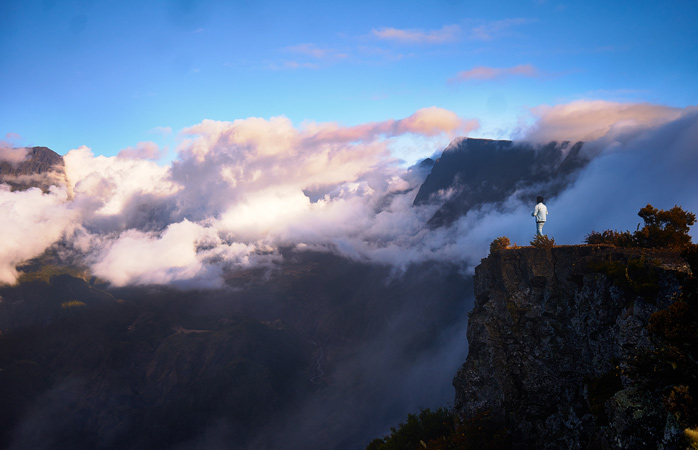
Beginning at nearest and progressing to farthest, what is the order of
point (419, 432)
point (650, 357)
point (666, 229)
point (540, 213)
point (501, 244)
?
point (650, 357)
point (666, 229)
point (540, 213)
point (501, 244)
point (419, 432)

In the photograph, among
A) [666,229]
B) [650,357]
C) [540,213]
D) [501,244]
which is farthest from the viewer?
[501,244]

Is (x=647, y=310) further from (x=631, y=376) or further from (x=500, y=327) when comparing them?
(x=500, y=327)

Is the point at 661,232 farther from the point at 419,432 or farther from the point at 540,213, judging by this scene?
the point at 419,432

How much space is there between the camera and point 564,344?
38344 millimetres

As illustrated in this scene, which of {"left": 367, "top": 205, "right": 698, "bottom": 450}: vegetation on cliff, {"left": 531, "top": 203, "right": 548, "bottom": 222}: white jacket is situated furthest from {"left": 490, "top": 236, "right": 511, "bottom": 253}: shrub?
{"left": 531, "top": 203, "right": 548, "bottom": 222}: white jacket

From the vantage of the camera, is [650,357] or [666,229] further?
[666,229]

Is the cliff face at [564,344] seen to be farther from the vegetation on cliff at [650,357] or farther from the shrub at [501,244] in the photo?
the shrub at [501,244]

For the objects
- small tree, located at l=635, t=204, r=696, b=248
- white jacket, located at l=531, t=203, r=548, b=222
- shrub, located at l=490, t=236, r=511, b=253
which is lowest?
small tree, located at l=635, t=204, r=696, b=248

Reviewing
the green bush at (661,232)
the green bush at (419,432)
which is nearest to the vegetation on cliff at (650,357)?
the green bush at (661,232)

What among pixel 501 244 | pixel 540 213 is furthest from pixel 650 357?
pixel 501 244

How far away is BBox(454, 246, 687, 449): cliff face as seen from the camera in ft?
90.7

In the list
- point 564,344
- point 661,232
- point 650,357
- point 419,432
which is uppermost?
point 661,232

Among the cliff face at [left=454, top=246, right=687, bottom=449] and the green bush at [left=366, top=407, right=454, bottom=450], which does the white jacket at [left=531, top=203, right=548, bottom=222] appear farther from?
the green bush at [left=366, top=407, right=454, bottom=450]

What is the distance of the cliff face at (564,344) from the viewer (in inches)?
1089
